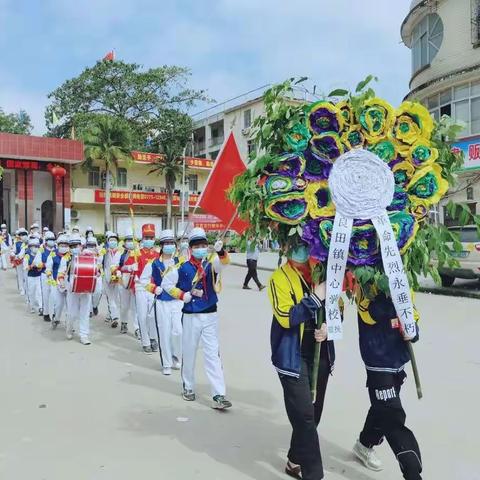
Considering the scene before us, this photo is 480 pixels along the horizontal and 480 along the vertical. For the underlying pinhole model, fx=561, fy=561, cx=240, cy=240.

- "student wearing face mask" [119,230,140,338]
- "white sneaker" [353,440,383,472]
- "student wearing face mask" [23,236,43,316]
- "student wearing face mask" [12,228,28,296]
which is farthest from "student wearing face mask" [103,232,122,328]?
"white sneaker" [353,440,383,472]

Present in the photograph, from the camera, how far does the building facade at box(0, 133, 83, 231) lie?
33.6 m

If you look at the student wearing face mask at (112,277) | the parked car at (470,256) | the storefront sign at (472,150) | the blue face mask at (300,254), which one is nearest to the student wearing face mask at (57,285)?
the student wearing face mask at (112,277)

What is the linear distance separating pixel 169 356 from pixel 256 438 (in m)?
2.61

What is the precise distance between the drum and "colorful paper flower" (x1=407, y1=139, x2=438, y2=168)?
6.23 metres

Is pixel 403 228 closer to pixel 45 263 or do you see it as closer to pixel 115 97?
pixel 45 263

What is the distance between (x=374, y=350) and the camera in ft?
12.3

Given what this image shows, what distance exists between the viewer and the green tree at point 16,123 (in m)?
42.9

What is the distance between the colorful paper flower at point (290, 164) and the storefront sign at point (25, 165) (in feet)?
110

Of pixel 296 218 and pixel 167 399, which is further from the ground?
pixel 296 218

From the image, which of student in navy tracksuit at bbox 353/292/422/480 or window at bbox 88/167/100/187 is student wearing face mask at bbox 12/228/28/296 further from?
window at bbox 88/167/100/187

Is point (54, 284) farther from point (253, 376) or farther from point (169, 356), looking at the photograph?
point (253, 376)

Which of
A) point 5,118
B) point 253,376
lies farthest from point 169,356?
point 5,118

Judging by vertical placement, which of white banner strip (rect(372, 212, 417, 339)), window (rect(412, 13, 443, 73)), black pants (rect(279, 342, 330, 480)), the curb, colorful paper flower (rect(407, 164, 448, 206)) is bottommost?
the curb

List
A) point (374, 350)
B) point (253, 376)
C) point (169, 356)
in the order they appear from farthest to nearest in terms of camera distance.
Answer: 1. point (169, 356)
2. point (253, 376)
3. point (374, 350)
